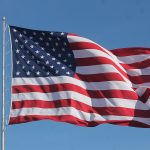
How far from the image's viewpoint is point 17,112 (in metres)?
28.6

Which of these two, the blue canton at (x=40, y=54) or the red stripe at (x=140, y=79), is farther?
the red stripe at (x=140, y=79)

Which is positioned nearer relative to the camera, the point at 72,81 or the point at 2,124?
the point at 2,124

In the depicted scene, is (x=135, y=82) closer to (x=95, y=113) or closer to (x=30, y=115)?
(x=95, y=113)

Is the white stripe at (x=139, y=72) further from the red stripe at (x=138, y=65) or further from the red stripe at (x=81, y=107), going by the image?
the red stripe at (x=81, y=107)

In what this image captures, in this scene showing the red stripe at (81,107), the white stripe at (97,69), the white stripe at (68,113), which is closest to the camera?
the white stripe at (68,113)

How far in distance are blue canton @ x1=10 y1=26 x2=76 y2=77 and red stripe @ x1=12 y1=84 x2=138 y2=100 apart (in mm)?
552

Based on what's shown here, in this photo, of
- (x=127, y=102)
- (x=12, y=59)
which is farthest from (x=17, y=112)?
(x=127, y=102)

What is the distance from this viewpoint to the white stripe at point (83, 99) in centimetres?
2917

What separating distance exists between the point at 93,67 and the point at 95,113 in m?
2.18

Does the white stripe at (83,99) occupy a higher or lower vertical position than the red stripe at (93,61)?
lower

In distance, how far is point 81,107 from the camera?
2980 cm

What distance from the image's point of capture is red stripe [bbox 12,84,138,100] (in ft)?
96.5

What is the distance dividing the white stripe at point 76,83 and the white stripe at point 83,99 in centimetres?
52

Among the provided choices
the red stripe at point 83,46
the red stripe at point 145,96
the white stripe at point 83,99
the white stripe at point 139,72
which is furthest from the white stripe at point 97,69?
the red stripe at point 145,96
